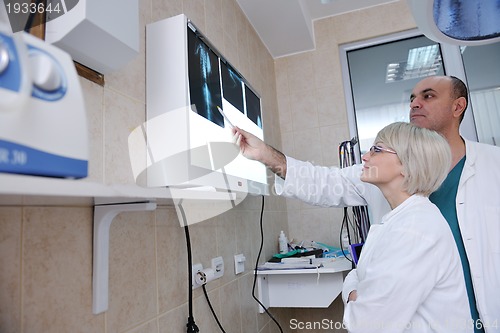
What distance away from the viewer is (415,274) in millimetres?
958

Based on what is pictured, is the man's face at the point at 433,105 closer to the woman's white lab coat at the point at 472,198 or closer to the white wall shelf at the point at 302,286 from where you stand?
the woman's white lab coat at the point at 472,198

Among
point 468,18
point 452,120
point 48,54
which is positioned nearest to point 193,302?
point 48,54

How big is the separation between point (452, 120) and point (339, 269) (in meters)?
0.92

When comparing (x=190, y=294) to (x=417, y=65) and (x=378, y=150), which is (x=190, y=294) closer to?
(x=378, y=150)

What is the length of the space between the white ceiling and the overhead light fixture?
18.1 inches

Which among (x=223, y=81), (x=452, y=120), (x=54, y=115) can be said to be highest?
(x=223, y=81)

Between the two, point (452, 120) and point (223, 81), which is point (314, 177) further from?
point (452, 120)

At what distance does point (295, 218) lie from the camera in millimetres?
2566

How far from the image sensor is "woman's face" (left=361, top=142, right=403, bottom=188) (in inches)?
47.6

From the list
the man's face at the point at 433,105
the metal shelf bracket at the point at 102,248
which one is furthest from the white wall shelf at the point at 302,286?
the metal shelf bracket at the point at 102,248

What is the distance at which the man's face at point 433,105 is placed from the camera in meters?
1.67

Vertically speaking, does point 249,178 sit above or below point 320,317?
above

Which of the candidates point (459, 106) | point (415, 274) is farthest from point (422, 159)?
point (459, 106)

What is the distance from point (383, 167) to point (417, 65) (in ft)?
5.78
